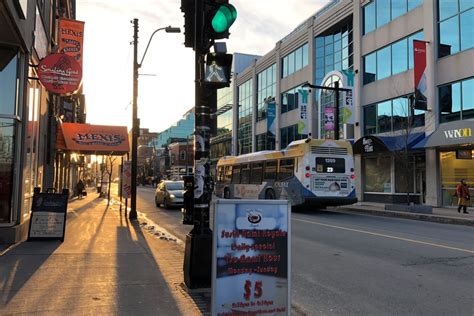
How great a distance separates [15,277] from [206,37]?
4594mm

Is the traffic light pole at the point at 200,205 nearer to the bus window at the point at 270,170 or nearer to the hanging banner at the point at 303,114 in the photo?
the bus window at the point at 270,170

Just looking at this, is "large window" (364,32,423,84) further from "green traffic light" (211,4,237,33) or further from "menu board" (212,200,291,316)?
"menu board" (212,200,291,316)

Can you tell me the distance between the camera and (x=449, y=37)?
24.5m

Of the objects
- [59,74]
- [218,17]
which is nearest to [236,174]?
[59,74]

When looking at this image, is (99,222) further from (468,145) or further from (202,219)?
(468,145)

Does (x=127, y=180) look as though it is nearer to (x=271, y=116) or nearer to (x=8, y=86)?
(x=8, y=86)

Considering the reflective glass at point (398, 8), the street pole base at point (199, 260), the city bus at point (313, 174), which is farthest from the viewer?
the reflective glass at point (398, 8)

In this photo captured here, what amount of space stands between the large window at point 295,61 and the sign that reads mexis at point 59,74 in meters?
30.6

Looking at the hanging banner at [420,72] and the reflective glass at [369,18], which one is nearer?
the hanging banner at [420,72]

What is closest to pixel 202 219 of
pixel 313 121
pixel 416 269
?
pixel 416 269

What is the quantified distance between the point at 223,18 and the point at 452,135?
18872mm

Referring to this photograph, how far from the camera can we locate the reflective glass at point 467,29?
22.9m

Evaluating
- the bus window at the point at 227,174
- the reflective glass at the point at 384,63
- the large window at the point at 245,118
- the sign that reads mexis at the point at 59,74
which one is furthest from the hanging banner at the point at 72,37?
the large window at the point at 245,118

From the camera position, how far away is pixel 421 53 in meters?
24.9
